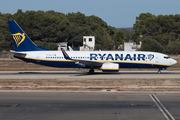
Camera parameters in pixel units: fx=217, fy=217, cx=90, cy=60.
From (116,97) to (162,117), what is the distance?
17.3ft

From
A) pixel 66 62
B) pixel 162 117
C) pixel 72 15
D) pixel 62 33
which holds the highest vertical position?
pixel 72 15

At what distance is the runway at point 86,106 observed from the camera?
1205cm

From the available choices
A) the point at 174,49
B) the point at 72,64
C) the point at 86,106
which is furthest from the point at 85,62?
the point at 174,49

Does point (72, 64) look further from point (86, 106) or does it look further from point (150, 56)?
point (86, 106)

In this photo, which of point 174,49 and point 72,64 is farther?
point 174,49

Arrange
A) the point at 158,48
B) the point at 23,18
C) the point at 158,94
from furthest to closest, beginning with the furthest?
the point at 23,18
the point at 158,48
the point at 158,94

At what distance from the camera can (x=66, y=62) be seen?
33.0m

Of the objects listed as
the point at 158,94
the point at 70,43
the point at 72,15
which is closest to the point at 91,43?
the point at 70,43

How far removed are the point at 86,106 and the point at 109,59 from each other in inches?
751

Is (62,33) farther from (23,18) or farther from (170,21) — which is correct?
(170,21)

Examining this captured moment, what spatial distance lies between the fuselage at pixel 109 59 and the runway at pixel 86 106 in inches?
590

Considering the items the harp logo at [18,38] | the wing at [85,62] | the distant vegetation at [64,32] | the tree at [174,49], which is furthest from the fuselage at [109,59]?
the tree at [174,49]

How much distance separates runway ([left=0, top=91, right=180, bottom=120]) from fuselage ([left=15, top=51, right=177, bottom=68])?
590 inches

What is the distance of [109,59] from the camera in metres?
32.6
